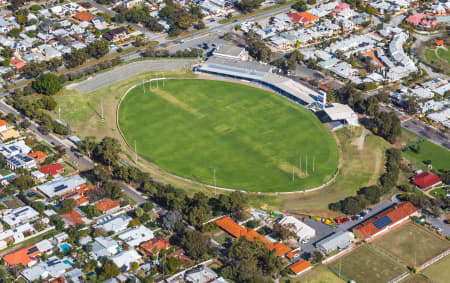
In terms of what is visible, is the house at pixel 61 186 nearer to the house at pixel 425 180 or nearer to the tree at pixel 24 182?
the tree at pixel 24 182

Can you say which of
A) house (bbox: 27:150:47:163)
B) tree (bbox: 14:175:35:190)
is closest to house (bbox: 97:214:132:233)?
tree (bbox: 14:175:35:190)

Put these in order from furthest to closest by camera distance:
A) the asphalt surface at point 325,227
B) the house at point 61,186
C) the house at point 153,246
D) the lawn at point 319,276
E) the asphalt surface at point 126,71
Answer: the asphalt surface at point 126,71
the house at point 61,186
the asphalt surface at point 325,227
the house at point 153,246
the lawn at point 319,276

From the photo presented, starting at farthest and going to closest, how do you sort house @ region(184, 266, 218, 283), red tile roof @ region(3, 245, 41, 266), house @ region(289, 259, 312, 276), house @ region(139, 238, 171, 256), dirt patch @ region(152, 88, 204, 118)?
dirt patch @ region(152, 88, 204, 118) < house @ region(139, 238, 171, 256) < red tile roof @ region(3, 245, 41, 266) < house @ region(289, 259, 312, 276) < house @ region(184, 266, 218, 283)

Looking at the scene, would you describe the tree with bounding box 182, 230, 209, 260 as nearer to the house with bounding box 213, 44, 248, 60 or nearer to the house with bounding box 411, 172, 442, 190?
the house with bounding box 411, 172, 442, 190

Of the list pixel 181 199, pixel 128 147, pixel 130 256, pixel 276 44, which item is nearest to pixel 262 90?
pixel 276 44

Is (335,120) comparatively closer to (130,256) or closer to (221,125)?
(221,125)

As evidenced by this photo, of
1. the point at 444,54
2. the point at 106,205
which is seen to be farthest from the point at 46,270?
the point at 444,54

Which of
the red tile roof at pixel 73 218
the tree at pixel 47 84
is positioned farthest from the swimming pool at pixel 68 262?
the tree at pixel 47 84
